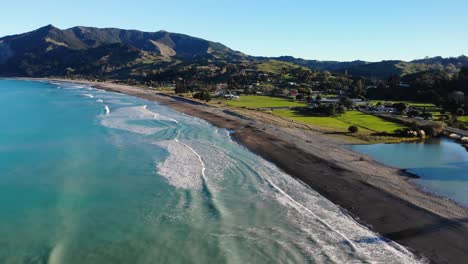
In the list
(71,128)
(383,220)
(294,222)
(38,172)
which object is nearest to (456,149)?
(383,220)

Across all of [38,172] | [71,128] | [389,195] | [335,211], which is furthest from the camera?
[71,128]

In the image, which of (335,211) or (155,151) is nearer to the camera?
(335,211)

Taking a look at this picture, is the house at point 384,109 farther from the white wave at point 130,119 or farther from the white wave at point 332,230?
the white wave at point 332,230

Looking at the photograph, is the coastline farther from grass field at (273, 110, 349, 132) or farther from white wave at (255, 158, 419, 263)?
grass field at (273, 110, 349, 132)

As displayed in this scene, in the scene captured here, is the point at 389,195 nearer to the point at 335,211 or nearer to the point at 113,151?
the point at 335,211

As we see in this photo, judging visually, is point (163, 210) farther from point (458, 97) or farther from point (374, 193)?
point (458, 97)

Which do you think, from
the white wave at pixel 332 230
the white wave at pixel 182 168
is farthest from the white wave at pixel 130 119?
the white wave at pixel 332 230
